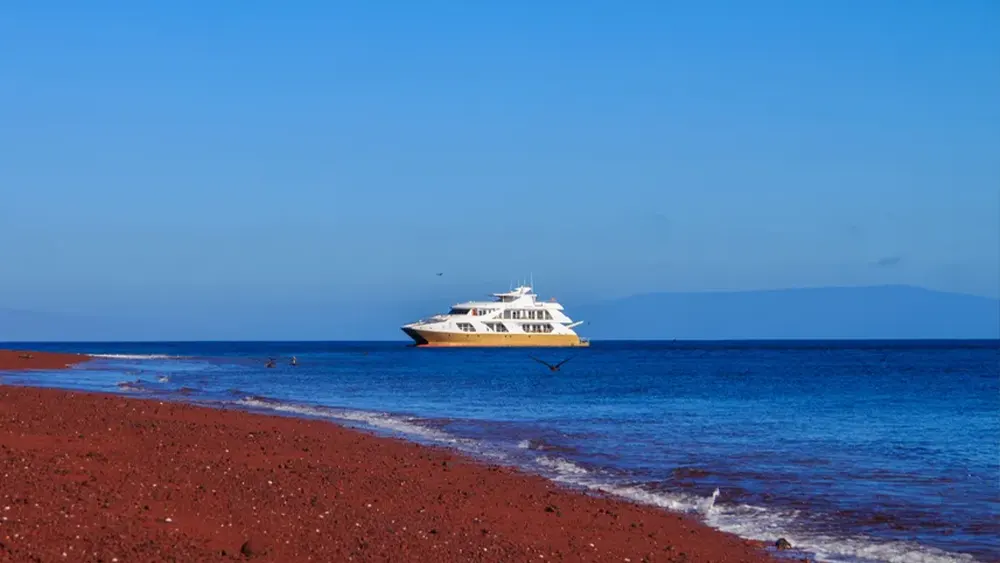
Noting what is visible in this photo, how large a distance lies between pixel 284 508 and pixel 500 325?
114m

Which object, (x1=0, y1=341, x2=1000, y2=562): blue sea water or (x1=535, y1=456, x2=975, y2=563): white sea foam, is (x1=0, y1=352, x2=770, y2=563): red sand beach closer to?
(x1=535, y1=456, x2=975, y2=563): white sea foam

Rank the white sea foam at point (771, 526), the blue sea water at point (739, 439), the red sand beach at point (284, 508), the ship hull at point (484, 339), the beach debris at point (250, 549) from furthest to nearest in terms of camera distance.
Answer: the ship hull at point (484, 339)
the blue sea water at point (739, 439)
the white sea foam at point (771, 526)
the red sand beach at point (284, 508)
the beach debris at point (250, 549)

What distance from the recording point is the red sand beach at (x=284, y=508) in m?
9.73

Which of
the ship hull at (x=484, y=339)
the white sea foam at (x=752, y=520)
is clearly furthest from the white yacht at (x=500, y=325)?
the white sea foam at (x=752, y=520)

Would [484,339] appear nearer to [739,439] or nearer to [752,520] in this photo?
[739,439]

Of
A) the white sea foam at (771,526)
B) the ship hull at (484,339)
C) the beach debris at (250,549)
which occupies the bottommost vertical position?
the white sea foam at (771,526)

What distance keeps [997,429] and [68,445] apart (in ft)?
80.4

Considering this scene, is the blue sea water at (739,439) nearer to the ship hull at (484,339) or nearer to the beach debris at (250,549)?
the beach debris at (250,549)

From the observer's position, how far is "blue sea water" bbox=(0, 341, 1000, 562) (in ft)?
46.6

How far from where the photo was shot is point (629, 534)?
40.2ft

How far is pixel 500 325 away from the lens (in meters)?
126

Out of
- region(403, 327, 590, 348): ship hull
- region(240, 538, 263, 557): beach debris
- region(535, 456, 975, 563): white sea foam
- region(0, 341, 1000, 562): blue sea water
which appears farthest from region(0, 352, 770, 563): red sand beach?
region(403, 327, 590, 348): ship hull

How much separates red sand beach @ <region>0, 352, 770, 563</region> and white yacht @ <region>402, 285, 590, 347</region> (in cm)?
10570

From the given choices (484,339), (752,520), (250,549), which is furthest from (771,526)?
(484,339)
